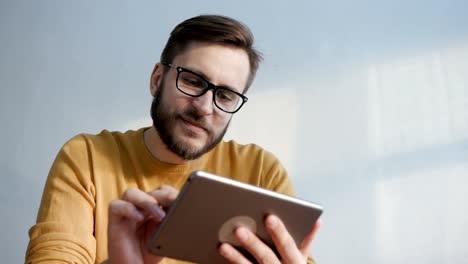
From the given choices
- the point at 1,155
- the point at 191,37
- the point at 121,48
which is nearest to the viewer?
the point at 191,37

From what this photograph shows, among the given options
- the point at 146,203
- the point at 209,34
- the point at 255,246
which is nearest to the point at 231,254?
the point at 255,246

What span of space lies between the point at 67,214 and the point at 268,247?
0.53 meters

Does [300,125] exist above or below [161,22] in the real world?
below

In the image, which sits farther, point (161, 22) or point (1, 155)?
point (161, 22)

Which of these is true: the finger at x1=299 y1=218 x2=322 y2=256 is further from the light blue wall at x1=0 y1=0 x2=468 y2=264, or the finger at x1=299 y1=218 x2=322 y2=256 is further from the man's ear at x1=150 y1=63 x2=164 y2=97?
the light blue wall at x1=0 y1=0 x2=468 y2=264

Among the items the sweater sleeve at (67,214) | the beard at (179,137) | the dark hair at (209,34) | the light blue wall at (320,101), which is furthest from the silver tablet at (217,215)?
the light blue wall at (320,101)

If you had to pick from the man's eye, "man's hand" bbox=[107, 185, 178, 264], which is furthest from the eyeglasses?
"man's hand" bbox=[107, 185, 178, 264]

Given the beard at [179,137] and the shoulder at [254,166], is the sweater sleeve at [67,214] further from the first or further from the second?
the shoulder at [254,166]

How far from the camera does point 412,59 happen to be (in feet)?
6.12

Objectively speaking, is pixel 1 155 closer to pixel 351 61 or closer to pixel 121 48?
pixel 121 48

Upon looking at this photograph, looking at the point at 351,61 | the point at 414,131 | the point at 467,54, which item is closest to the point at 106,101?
the point at 351,61

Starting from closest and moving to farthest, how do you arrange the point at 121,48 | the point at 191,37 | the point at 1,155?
1. the point at 191,37
2. the point at 1,155
3. the point at 121,48

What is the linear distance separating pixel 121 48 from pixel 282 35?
66cm

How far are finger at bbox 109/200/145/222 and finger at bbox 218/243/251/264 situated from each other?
134 mm
